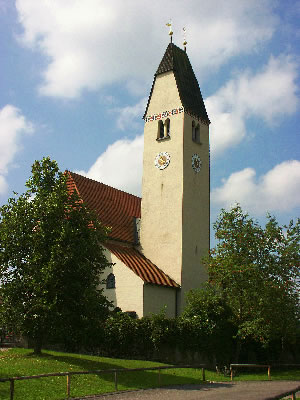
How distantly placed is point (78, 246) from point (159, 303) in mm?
13978

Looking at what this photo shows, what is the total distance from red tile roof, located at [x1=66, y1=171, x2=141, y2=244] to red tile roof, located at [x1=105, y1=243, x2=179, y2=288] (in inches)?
64.9

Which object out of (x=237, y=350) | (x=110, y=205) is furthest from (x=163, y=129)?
(x=237, y=350)

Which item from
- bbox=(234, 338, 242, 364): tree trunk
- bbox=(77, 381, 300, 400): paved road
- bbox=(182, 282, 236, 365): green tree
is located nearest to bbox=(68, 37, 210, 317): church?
bbox=(182, 282, 236, 365): green tree

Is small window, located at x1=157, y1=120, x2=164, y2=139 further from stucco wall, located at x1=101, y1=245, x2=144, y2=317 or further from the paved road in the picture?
the paved road

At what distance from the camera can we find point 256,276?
1198 inches

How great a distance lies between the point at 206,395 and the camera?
16.5 m

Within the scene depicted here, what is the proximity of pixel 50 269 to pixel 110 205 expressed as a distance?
69.4 ft

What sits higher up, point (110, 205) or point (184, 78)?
point (184, 78)

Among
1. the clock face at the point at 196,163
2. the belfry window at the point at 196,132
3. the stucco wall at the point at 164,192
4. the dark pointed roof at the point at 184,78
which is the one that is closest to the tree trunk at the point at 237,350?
the stucco wall at the point at 164,192

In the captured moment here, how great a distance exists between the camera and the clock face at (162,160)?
40812mm

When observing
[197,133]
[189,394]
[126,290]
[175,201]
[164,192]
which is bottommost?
[189,394]

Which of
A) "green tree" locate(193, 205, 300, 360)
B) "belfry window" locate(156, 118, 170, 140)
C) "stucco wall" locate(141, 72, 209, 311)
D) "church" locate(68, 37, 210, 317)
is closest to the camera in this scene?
"green tree" locate(193, 205, 300, 360)

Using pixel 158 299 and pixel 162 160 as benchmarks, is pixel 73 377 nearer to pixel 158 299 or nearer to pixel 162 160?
pixel 158 299

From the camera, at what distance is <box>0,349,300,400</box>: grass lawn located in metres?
15.8
